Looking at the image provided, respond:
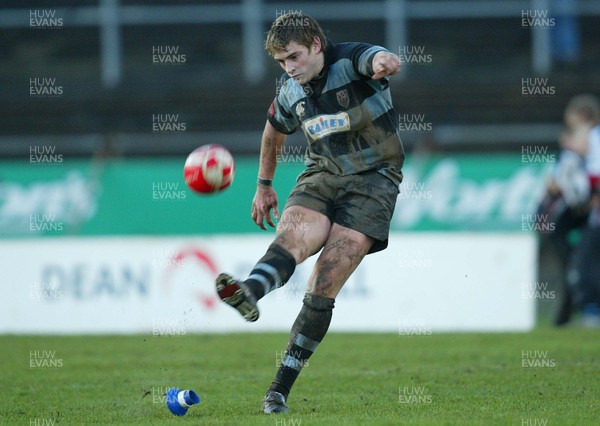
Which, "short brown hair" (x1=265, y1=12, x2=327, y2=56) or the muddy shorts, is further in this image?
the muddy shorts

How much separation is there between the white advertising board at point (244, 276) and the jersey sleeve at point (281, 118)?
21.2 feet

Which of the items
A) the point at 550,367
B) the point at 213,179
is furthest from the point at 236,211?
the point at 213,179

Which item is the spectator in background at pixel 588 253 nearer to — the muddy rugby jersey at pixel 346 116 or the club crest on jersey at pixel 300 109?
the muddy rugby jersey at pixel 346 116

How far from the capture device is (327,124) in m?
7.14

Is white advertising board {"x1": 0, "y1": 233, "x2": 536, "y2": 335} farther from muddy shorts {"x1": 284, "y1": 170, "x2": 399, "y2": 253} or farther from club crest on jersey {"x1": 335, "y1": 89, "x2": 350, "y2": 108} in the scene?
club crest on jersey {"x1": 335, "y1": 89, "x2": 350, "y2": 108}

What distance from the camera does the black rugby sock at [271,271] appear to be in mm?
6480

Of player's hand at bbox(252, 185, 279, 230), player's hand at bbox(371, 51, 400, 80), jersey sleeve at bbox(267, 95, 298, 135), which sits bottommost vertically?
player's hand at bbox(252, 185, 279, 230)

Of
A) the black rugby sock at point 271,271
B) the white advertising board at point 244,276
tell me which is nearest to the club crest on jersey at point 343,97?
the black rugby sock at point 271,271

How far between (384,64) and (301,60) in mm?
691

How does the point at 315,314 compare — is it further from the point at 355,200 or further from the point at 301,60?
the point at 301,60

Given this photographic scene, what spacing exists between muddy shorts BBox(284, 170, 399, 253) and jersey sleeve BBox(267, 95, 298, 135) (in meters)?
0.43

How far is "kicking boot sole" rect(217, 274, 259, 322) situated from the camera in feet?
20.4

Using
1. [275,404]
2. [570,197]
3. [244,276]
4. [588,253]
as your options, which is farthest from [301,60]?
[570,197]

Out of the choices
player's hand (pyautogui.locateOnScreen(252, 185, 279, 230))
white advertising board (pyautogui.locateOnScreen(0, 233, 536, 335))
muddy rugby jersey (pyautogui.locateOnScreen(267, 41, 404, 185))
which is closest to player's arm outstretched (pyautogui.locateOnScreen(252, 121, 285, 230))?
player's hand (pyautogui.locateOnScreen(252, 185, 279, 230))
